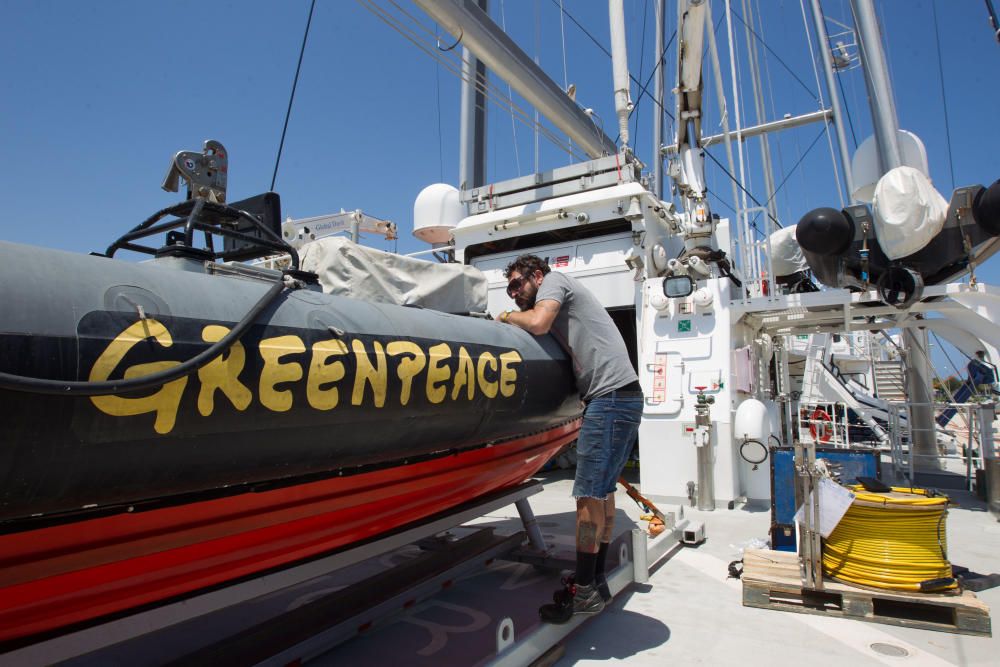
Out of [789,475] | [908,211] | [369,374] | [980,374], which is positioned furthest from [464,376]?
[980,374]

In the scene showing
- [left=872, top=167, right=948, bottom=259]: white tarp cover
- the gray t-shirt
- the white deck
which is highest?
[left=872, top=167, right=948, bottom=259]: white tarp cover

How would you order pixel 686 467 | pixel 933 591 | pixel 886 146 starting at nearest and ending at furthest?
pixel 933 591 < pixel 686 467 < pixel 886 146

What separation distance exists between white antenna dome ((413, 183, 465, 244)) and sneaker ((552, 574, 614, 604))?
6733mm

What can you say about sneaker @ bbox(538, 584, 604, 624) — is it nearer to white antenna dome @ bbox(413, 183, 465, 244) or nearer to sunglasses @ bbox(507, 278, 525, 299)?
sunglasses @ bbox(507, 278, 525, 299)

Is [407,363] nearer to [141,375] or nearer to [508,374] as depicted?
[508,374]

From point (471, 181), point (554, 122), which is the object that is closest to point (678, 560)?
point (554, 122)

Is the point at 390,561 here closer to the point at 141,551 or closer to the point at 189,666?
the point at 189,666

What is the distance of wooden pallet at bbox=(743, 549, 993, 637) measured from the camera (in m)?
2.66

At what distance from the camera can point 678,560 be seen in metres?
3.87

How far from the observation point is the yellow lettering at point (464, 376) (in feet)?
7.72

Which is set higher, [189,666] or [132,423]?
[132,423]

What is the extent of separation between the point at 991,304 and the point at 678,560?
406 cm

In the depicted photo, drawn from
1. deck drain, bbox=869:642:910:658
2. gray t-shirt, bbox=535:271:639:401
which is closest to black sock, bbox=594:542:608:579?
gray t-shirt, bbox=535:271:639:401

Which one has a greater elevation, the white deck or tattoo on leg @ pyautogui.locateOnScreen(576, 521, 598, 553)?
tattoo on leg @ pyautogui.locateOnScreen(576, 521, 598, 553)
